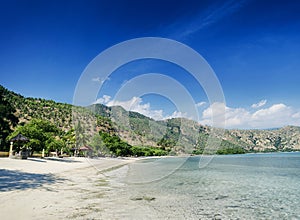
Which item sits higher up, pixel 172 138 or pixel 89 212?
pixel 172 138

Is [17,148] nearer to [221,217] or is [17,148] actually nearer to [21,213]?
[21,213]

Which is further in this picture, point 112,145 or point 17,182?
point 112,145

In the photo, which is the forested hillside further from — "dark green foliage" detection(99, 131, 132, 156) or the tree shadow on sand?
the tree shadow on sand

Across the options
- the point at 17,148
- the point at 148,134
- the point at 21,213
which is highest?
the point at 148,134

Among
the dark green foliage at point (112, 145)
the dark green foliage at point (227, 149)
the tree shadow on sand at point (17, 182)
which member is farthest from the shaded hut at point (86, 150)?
the dark green foliage at point (227, 149)

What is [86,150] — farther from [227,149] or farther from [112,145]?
[227,149]

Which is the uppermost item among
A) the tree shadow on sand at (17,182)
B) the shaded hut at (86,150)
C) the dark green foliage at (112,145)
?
the dark green foliage at (112,145)

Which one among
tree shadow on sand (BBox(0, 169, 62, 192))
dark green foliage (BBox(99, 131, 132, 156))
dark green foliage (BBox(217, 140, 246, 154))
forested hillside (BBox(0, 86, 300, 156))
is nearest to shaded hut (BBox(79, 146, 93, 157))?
forested hillside (BBox(0, 86, 300, 156))

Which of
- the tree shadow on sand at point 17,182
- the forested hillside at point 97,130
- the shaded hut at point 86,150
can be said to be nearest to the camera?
the tree shadow on sand at point 17,182

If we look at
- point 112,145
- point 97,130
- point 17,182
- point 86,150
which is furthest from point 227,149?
point 17,182

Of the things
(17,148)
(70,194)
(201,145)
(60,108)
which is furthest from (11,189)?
(201,145)

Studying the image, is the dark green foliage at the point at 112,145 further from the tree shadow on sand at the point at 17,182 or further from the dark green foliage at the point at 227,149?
the dark green foliage at the point at 227,149

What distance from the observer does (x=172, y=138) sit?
137625 mm

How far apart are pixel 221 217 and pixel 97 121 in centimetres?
8775
